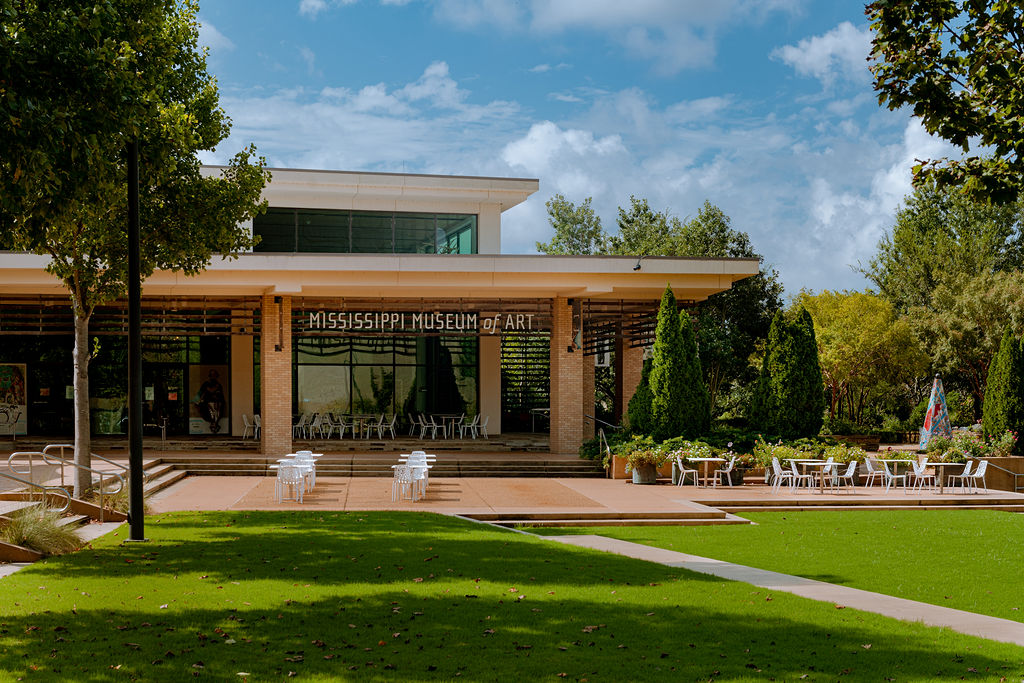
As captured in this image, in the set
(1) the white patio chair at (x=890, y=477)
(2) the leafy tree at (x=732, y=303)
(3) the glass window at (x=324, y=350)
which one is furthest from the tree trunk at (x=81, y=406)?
(2) the leafy tree at (x=732, y=303)

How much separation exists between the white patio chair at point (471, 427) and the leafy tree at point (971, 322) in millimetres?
21626

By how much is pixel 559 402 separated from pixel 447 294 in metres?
4.31

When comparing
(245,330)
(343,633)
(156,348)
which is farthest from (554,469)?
(343,633)

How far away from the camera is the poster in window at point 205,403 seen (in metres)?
30.7

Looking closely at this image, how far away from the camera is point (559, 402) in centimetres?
2577

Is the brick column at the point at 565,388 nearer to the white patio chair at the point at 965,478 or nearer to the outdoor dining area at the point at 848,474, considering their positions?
the outdoor dining area at the point at 848,474

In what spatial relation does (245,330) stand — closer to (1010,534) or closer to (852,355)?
(1010,534)

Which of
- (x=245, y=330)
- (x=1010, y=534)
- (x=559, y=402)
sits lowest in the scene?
(x=1010, y=534)

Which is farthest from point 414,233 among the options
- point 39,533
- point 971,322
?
point 971,322

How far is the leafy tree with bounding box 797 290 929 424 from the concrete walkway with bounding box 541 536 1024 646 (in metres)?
27.8

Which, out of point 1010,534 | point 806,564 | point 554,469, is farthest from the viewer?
point 554,469

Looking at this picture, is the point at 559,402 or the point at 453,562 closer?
the point at 453,562

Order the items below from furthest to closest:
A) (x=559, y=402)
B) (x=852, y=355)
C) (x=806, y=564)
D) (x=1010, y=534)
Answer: (x=852, y=355) < (x=559, y=402) < (x=1010, y=534) < (x=806, y=564)

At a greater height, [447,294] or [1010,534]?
[447,294]
